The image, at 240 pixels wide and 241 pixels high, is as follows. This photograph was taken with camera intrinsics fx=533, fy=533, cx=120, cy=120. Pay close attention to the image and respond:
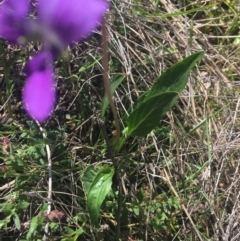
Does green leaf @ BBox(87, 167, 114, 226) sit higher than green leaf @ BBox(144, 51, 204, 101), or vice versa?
green leaf @ BBox(144, 51, 204, 101)

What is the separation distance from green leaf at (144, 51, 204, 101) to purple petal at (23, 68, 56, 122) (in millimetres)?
397

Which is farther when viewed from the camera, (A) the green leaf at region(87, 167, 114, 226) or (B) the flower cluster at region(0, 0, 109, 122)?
(A) the green leaf at region(87, 167, 114, 226)

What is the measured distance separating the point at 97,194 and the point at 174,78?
31 cm

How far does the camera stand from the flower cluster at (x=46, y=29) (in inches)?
28.8

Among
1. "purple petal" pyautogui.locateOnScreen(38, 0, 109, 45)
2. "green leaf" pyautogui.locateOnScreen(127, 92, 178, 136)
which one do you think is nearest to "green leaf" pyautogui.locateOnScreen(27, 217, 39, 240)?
"green leaf" pyautogui.locateOnScreen(127, 92, 178, 136)

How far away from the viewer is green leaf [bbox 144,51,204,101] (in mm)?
1166

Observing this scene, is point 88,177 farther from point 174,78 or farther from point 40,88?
point 40,88

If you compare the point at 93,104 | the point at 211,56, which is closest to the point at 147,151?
the point at 93,104

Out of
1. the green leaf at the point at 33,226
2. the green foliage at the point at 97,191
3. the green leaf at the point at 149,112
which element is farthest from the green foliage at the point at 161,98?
the green leaf at the point at 33,226

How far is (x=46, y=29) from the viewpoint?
79 cm

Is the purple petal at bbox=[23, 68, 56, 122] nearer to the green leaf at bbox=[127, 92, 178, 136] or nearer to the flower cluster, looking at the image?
the flower cluster

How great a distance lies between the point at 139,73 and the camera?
1.49 meters

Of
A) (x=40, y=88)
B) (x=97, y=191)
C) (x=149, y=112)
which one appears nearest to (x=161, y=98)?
(x=149, y=112)

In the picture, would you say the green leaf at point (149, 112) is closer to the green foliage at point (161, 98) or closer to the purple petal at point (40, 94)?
the green foliage at point (161, 98)
